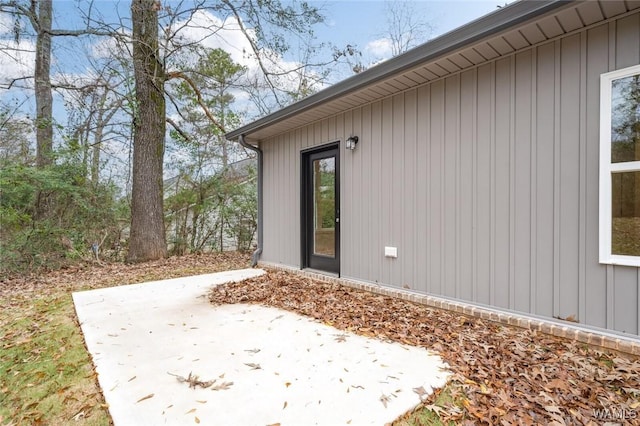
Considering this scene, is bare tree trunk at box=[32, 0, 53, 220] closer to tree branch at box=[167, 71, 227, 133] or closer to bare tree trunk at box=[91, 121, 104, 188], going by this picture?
bare tree trunk at box=[91, 121, 104, 188]

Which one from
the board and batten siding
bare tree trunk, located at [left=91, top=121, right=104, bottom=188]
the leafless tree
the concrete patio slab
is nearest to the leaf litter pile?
the concrete patio slab

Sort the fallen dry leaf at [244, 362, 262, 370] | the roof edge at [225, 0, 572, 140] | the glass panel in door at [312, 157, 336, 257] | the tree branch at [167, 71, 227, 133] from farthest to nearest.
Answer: the tree branch at [167, 71, 227, 133]
the glass panel in door at [312, 157, 336, 257]
the roof edge at [225, 0, 572, 140]
the fallen dry leaf at [244, 362, 262, 370]

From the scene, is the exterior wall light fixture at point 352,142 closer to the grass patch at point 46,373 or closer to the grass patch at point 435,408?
the grass patch at point 435,408

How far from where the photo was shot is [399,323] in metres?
3.22

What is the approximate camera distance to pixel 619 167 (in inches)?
100

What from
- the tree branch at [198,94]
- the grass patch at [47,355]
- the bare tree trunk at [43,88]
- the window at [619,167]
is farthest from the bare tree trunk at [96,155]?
the window at [619,167]

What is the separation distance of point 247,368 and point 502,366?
1813mm

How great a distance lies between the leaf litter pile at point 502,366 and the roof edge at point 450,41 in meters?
2.56

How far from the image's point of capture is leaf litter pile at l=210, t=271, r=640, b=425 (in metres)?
1.82

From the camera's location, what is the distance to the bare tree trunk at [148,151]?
6.95 metres

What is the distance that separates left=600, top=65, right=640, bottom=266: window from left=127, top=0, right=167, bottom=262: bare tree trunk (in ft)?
24.6

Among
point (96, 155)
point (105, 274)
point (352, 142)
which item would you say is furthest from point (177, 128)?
point (352, 142)

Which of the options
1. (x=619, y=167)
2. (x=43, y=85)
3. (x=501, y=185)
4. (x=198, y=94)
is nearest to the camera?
(x=619, y=167)

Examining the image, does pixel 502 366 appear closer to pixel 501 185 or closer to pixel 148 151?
pixel 501 185
